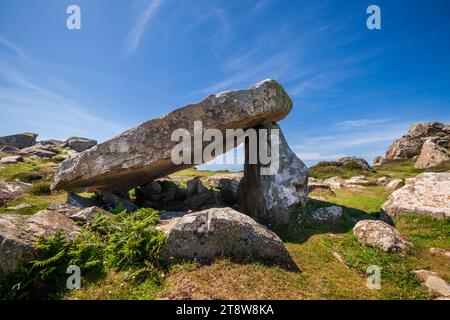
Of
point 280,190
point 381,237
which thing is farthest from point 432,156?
point 381,237

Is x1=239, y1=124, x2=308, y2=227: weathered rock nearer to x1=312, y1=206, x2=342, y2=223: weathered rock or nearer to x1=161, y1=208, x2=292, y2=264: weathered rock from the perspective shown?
x1=312, y1=206, x2=342, y2=223: weathered rock

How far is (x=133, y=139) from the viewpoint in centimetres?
1359

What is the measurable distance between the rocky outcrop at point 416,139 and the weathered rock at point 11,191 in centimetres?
7703

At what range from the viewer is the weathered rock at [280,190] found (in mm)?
12703

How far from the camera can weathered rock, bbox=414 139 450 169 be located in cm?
3792

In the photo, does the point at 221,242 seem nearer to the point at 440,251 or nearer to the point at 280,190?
the point at 280,190

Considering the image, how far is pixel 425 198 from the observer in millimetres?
12648

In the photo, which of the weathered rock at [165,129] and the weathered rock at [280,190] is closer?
the weathered rock at [280,190]

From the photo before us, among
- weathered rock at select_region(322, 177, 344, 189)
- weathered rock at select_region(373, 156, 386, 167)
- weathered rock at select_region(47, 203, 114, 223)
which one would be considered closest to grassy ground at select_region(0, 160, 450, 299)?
weathered rock at select_region(47, 203, 114, 223)

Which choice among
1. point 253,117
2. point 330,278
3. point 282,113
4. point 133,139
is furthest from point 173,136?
point 330,278

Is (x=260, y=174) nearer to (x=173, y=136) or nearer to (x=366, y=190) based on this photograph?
(x=173, y=136)

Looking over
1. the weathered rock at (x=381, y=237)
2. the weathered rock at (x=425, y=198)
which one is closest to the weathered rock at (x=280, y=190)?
the weathered rock at (x=381, y=237)

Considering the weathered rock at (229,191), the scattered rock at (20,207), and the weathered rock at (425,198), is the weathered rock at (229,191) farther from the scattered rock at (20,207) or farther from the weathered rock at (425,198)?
the scattered rock at (20,207)
